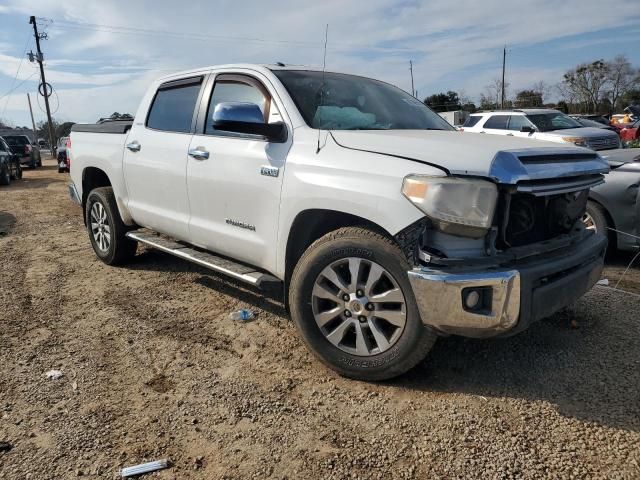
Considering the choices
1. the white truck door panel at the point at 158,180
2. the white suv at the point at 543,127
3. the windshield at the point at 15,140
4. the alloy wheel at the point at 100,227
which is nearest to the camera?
the white truck door panel at the point at 158,180

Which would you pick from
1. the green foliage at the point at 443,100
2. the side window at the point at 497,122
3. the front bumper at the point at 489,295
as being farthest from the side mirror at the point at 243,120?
the green foliage at the point at 443,100

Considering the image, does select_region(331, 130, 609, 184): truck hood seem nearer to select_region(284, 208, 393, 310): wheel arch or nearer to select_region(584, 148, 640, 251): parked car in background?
select_region(284, 208, 393, 310): wheel arch

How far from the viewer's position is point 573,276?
289cm

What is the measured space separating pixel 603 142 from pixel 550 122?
1.30 metres

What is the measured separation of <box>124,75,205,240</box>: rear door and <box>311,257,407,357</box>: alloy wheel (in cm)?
171

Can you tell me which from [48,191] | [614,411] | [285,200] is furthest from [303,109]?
[48,191]

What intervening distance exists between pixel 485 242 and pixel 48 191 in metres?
14.4

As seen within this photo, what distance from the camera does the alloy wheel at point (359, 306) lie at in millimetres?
2893

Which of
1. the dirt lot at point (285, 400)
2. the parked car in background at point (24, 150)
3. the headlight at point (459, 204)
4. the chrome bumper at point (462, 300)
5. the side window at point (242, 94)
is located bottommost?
the parked car in background at point (24, 150)

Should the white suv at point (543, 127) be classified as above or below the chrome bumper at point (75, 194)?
above

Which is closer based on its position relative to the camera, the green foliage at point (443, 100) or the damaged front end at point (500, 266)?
the damaged front end at point (500, 266)

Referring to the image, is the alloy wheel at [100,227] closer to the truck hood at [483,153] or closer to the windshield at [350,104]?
the windshield at [350,104]

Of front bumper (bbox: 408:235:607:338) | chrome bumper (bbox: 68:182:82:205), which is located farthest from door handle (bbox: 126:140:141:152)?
front bumper (bbox: 408:235:607:338)

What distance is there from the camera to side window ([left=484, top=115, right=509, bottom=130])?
13.2 meters
